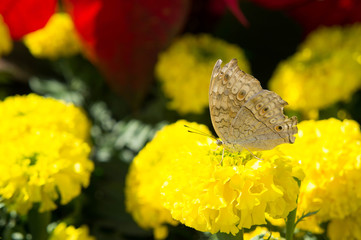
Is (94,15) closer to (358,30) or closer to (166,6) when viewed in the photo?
(166,6)

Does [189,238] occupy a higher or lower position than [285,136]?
lower

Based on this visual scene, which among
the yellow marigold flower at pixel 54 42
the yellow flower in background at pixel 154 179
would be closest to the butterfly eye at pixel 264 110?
the yellow flower in background at pixel 154 179

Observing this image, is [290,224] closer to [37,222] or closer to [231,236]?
[231,236]

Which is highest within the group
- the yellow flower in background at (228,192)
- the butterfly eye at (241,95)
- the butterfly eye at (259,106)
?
the butterfly eye at (241,95)

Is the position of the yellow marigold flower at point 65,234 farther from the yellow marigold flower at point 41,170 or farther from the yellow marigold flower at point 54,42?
the yellow marigold flower at point 54,42

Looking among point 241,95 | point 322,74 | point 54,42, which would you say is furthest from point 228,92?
point 54,42

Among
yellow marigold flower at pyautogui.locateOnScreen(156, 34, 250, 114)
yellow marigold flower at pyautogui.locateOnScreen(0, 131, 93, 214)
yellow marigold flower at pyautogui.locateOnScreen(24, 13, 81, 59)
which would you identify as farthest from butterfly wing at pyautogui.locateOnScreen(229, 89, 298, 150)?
yellow marigold flower at pyautogui.locateOnScreen(24, 13, 81, 59)

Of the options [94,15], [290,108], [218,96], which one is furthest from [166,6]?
[218,96]
